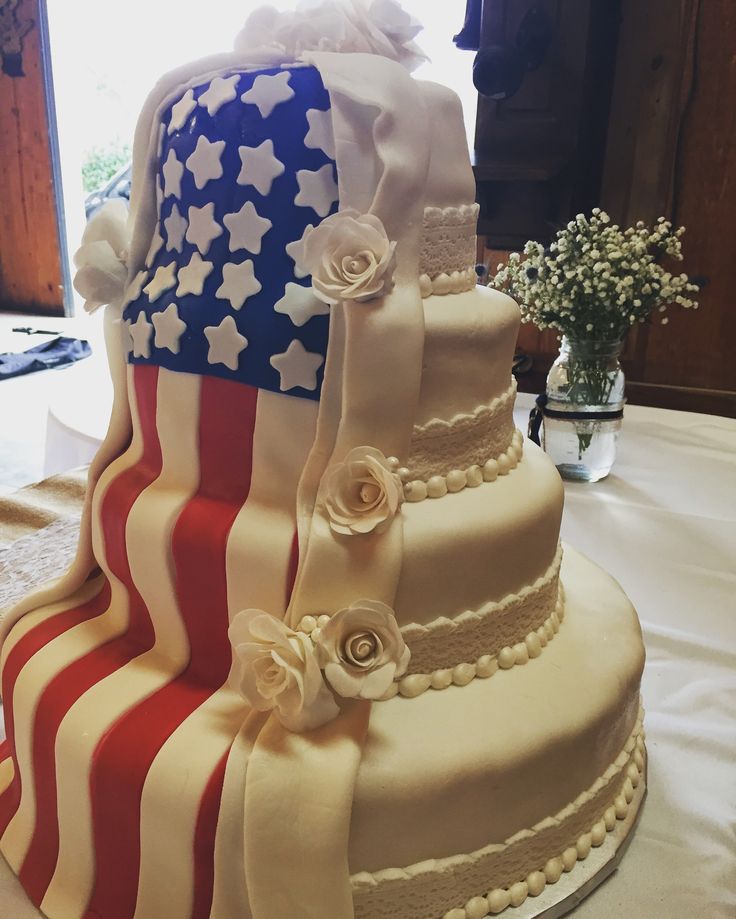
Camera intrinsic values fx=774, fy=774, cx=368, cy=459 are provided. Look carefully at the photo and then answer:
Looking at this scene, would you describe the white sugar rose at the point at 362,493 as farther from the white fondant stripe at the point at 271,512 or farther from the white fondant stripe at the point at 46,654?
the white fondant stripe at the point at 46,654

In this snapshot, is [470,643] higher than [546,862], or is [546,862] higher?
[470,643]

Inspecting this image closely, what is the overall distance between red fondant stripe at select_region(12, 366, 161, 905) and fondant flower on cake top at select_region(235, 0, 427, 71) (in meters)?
0.42

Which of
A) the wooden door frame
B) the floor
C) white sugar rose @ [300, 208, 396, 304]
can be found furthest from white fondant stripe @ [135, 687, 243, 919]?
the wooden door frame

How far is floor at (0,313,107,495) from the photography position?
8.24 feet

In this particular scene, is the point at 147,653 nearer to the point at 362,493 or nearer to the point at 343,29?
the point at 362,493

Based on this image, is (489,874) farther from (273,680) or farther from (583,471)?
(583,471)

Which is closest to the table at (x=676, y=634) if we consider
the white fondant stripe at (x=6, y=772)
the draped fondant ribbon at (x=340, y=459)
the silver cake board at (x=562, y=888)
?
the silver cake board at (x=562, y=888)

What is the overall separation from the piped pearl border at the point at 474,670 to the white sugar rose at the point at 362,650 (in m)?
0.07

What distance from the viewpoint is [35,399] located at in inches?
174

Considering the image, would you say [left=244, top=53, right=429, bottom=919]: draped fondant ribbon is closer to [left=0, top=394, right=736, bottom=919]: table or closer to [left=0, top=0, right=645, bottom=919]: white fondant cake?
[left=0, top=0, right=645, bottom=919]: white fondant cake

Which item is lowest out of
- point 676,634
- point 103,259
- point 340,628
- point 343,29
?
point 676,634

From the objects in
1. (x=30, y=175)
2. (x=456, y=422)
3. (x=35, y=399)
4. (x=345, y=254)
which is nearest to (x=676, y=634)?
(x=456, y=422)

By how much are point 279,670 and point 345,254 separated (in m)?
0.41

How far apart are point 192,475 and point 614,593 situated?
681 millimetres
